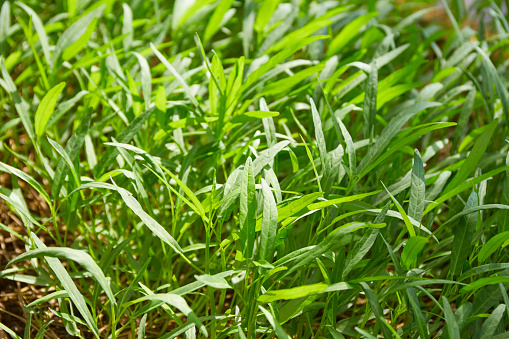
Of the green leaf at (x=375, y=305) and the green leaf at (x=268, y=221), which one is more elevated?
the green leaf at (x=268, y=221)

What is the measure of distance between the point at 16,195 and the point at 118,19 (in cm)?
54

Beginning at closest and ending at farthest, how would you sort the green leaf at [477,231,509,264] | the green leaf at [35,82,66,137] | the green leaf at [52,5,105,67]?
the green leaf at [477,231,509,264]
the green leaf at [35,82,66,137]
the green leaf at [52,5,105,67]

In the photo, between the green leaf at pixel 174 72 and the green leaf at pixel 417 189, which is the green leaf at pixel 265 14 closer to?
the green leaf at pixel 174 72

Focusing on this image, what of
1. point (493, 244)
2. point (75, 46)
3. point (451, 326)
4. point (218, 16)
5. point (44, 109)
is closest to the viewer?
point (451, 326)

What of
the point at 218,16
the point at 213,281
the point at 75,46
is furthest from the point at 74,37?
the point at 213,281

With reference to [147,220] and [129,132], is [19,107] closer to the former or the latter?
[129,132]

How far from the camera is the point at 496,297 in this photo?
1.78ft

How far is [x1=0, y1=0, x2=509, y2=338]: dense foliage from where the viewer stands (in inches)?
20.9

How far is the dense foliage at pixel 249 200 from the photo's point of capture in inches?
20.9

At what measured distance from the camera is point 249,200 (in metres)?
0.53

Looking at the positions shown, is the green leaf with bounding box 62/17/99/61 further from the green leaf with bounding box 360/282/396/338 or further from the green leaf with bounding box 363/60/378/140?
the green leaf with bounding box 360/282/396/338

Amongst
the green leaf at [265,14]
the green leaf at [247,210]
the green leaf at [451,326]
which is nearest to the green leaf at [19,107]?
the green leaf at [247,210]

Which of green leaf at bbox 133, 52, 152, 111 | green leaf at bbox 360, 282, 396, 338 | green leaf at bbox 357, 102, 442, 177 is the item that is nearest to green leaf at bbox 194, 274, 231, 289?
green leaf at bbox 360, 282, 396, 338

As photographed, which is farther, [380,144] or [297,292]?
[380,144]
